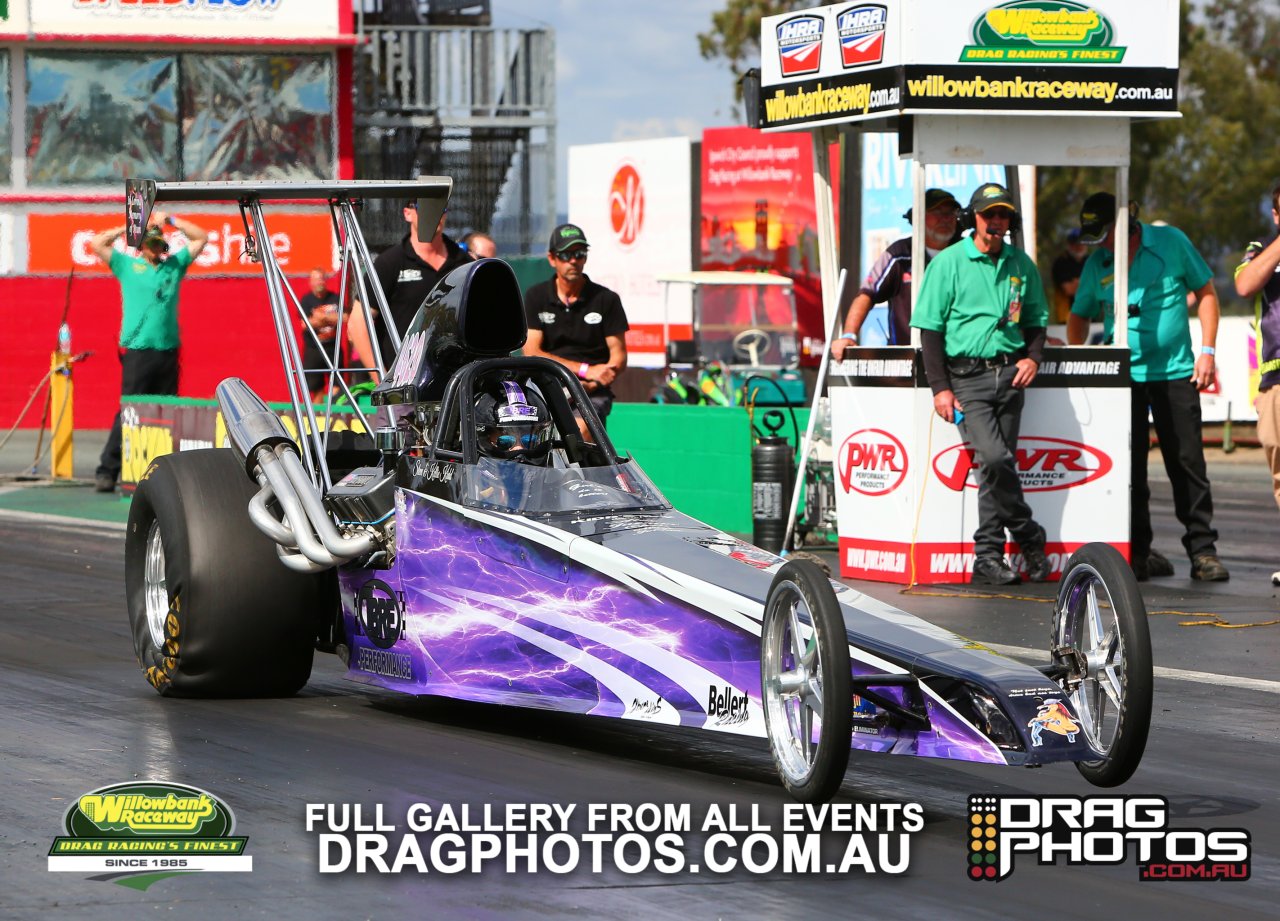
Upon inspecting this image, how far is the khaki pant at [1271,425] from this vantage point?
472 inches

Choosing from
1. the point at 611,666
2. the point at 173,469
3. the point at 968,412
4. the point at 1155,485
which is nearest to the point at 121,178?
the point at 1155,485

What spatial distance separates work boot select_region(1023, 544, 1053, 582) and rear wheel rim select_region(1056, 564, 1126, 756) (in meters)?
5.81

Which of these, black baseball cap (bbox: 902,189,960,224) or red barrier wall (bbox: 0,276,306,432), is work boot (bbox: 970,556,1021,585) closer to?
black baseball cap (bbox: 902,189,960,224)

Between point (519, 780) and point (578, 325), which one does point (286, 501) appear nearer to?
point (519, 780)

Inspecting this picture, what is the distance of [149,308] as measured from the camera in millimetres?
17516

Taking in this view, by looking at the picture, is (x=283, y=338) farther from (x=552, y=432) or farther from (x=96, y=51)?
(x=96, y=51)

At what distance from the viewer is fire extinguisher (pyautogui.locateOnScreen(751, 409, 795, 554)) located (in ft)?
45.4

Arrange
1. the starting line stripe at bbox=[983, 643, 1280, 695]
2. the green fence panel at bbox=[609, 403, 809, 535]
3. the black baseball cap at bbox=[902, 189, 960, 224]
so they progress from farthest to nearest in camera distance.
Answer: the green fence panel at bbox=[609, 403, 809, 535] → the black baseball cap at bbox=[902, 189, 960, 224] → the starting line stripe at bbox=[983, 643, 1280, 695]

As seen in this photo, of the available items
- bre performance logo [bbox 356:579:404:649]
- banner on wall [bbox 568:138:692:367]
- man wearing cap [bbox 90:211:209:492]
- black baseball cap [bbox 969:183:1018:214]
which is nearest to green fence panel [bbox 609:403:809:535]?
black baseball cap [bbox 969:183:1018:214]

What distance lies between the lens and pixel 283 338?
902 cm

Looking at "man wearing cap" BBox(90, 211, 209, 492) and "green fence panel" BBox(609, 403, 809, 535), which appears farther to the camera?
"man wearing cap" BBox(90, 211, 209, 492)

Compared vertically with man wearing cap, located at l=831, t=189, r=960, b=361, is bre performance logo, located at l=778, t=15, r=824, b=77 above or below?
above

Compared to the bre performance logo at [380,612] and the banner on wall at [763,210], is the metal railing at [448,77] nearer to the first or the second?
the banner on wall at [763,210]

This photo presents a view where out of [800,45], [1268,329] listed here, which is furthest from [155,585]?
[1268,329]
